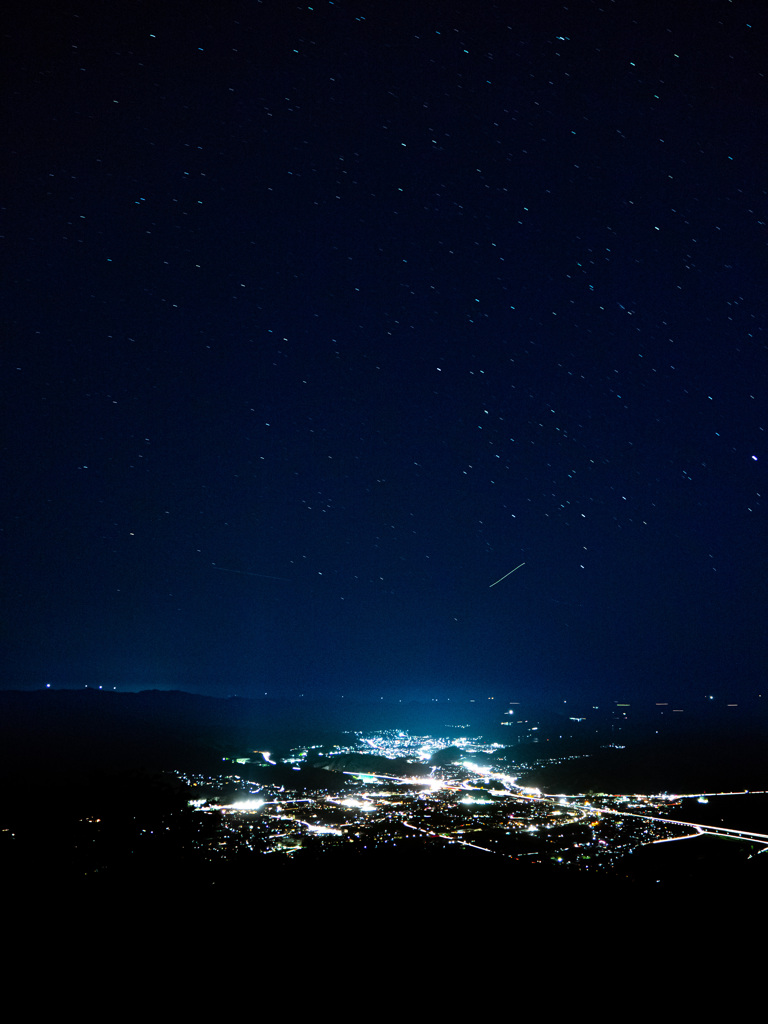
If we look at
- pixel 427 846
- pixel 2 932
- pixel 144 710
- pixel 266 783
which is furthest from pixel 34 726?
pixel 2 932

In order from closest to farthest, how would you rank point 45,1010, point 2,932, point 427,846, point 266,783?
point 45,1010 < point 2,932 < point 427,846 < point 266,783

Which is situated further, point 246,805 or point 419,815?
point 246,805

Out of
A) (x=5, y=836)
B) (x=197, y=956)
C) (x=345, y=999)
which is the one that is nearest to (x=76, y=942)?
(x=197, y=956)

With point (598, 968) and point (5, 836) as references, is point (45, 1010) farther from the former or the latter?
point (5, 836)

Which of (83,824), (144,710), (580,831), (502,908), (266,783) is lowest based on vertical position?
(144,710)

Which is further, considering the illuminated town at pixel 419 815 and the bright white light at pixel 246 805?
the bright white light at pixel 246 805

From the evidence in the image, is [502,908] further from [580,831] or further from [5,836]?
[580,831]

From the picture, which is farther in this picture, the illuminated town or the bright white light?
the bright white light

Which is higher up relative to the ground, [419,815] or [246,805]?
[419,815]

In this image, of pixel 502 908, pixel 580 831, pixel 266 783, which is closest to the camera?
pixel 502 908

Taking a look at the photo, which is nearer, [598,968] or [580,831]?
[598,968]

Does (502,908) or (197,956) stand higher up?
(197,956)
